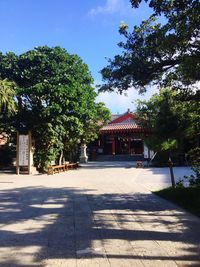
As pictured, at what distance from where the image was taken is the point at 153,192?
14445 millimetres

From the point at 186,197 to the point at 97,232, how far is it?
5.17 metres

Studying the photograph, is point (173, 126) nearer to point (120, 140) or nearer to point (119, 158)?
point (119, 158)

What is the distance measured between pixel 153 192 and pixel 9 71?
14373 millimetres

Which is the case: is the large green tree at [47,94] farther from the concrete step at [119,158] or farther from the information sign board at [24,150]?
the concrete step at [119,158]

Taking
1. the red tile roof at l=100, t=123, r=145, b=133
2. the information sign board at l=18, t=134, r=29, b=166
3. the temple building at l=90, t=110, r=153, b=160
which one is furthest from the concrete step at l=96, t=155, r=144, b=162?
the information sign board at l=18, t=134, r=29, b=166

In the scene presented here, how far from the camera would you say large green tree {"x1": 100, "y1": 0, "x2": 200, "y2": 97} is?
806cm

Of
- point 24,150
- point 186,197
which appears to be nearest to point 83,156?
point 24,150

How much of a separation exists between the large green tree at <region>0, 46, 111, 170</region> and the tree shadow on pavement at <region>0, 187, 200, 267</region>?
12228mm

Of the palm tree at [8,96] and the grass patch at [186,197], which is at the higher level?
the palm tree at [8,96]

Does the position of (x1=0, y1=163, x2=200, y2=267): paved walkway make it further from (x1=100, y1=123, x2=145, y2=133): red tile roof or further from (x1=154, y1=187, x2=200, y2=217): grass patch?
(x1=100, y1=123, x2=145, y2=133): red tile roof

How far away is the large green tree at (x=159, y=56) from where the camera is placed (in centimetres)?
806

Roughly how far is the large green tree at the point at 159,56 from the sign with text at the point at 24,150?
14739 mm

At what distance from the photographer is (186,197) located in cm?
1197

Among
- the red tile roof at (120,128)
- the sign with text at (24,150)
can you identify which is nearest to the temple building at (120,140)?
the red tile roof at (120,128)
